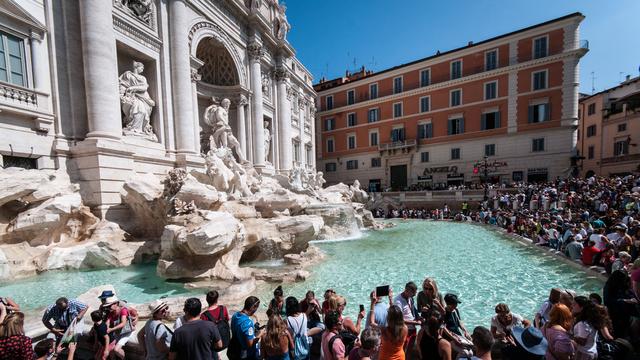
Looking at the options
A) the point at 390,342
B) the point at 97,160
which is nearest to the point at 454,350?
the point at 390,342

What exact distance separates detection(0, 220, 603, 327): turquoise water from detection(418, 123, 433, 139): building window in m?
19.9

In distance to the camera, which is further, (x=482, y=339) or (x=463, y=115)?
(x=463, y=115)

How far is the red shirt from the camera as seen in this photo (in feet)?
21.5

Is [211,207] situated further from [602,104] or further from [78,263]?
[602,104]

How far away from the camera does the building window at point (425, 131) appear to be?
28.1 meters

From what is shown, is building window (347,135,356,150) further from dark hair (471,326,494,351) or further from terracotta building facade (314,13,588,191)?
dark hair (471,326,494,351)

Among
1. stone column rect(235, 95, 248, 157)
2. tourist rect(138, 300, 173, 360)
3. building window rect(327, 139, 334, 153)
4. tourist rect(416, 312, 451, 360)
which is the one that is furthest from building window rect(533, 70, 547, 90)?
tourist rect(138, 300, 173, 360)

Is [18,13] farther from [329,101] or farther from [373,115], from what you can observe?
[329,101]

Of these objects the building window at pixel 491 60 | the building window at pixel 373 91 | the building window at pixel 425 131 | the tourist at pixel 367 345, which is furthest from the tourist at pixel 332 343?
the building window at pixel 373 91

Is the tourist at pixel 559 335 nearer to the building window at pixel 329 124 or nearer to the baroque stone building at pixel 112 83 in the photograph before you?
the baroque stone building at pixel 112 83

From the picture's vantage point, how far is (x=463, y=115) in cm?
2634

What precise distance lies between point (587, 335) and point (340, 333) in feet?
7.52

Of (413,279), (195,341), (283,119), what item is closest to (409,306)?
(195,341)

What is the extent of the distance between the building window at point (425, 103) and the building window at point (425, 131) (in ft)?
5.21
